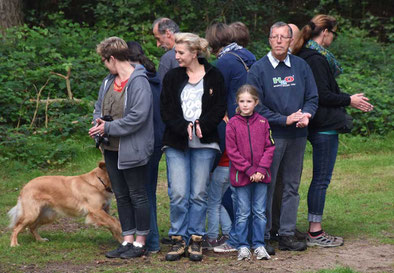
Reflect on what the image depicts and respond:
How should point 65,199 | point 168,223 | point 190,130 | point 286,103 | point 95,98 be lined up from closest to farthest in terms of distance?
point 190,130, point 286,103, point 65,199, point 168,223, point 95,98

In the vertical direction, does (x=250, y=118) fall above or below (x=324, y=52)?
below

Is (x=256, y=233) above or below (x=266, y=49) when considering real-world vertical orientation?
below

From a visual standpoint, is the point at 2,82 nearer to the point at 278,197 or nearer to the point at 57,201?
the point at 57,201

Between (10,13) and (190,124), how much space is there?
1018 cm

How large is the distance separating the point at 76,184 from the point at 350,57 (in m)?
10.3

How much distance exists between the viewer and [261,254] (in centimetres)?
601

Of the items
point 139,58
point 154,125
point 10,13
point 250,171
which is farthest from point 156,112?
point 10,13

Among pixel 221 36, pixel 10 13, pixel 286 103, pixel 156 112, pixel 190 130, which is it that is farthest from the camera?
pixel 10 13

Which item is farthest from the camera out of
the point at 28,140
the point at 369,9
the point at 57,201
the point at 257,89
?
the point at 369,9

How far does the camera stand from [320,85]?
21.0 feet

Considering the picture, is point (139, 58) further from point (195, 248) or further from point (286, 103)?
point (195, 248)

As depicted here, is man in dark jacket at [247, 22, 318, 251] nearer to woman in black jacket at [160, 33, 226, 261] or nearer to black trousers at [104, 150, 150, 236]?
woman in black jacket at [160, 33, 226, 261]

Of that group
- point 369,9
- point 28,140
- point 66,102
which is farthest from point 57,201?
point 369,9

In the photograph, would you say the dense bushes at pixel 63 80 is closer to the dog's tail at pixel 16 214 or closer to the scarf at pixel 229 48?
the dog's tail at pixel 16 214
